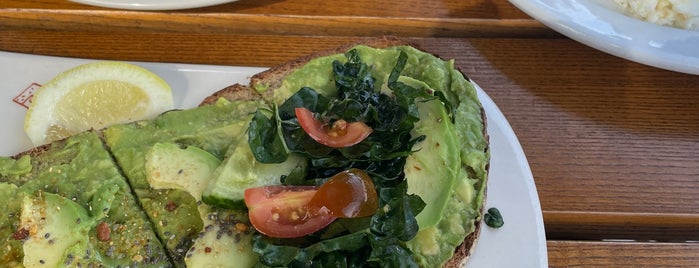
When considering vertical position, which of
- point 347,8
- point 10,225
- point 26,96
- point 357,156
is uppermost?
point 347,8

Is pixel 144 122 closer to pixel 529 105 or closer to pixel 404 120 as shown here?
pixel 404 120

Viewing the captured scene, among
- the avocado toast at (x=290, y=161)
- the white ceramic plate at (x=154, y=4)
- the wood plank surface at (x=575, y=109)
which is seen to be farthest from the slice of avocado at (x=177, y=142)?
the white ceramic plate at (x=154, y=4)

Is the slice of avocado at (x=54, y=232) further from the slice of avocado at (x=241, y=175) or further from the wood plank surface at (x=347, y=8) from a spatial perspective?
the wood plank surface at (x=347, y=8)

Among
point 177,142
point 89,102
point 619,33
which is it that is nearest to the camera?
point 177,142

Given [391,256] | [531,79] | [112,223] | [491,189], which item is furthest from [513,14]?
[112,223]

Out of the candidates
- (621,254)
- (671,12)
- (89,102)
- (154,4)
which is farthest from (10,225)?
(671,12)

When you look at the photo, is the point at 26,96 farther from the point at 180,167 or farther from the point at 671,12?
the point at 671,12

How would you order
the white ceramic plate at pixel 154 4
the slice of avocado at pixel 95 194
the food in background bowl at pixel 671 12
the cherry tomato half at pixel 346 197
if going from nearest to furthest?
the cherry tomato half at pixel 346 197 < the slice of avocado at pixel 95 194 < the food in background bowl at pixel 671 12 < the white ceramic plate at pixel 154 4
